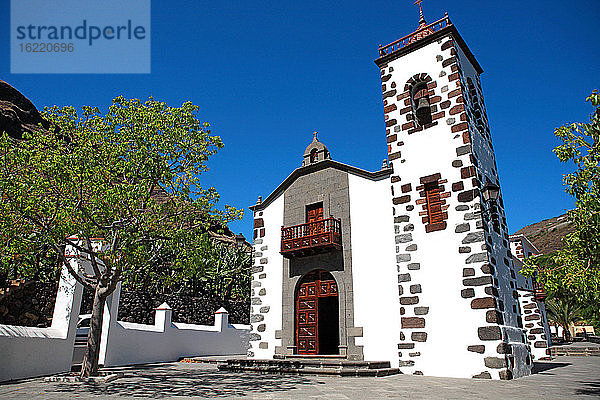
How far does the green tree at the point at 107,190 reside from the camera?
8.49 meters

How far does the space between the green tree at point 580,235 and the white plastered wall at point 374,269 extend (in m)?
5.27

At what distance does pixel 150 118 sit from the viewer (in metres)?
9.67

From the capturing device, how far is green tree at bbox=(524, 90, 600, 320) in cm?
593

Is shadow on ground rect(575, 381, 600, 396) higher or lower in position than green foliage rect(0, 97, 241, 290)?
lower

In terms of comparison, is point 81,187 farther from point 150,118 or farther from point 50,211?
point 150,118

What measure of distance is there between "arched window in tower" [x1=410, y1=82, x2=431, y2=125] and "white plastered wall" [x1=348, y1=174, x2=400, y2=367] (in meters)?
2.28

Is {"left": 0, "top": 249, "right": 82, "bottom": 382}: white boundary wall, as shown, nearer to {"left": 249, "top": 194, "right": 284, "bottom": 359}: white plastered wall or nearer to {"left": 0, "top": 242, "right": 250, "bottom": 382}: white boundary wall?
{"left": 0, "top": 242, "right": 250, "bottom": 382}: white boundary wall

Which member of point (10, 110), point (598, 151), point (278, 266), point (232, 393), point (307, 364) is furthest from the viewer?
point (10, 110)

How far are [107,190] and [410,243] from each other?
797cm

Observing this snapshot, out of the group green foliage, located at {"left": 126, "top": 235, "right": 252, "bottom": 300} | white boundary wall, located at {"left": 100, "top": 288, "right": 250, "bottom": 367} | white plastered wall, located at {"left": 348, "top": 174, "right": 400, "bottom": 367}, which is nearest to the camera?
white plastered wall, located at {"left": 348, "top": 174, "right": 400, "bottom": 367}

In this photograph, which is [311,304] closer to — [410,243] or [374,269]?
[374,269]

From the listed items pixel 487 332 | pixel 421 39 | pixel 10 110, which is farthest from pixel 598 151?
pixel 10 110

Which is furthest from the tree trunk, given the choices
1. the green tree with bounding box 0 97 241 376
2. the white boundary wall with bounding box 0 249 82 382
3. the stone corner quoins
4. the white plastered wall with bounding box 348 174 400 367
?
the white plastered wall with bounding box 348 174 400 367

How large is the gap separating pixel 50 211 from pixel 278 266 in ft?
24.1
